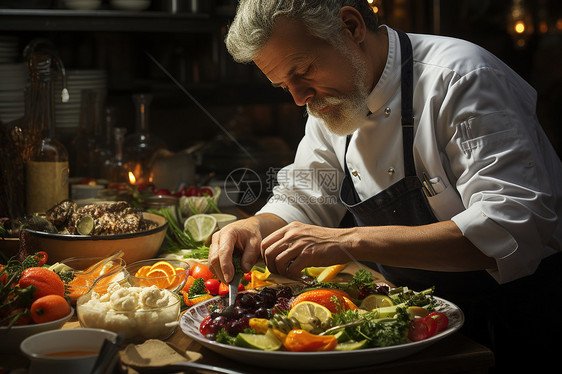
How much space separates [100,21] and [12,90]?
0.53 meters

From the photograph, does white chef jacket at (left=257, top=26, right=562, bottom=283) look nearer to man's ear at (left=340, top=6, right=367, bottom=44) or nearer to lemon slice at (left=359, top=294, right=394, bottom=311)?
man's ear at (left=340, top=6, right=367, bottom=44)

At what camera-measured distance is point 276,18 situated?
1.77 m

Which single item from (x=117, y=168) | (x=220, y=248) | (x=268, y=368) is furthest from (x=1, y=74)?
(x=268, y=368)

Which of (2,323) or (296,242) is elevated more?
(296,242)

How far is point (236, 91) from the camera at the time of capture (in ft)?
12.9

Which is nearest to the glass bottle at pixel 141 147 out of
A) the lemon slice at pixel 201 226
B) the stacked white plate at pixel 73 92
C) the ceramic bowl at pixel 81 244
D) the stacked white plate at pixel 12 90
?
the stacked white plate at pixel 73 92

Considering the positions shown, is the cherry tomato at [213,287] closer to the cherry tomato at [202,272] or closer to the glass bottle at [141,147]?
the cherry tomato at [202,272]

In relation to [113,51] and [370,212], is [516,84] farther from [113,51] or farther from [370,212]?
[113,51]

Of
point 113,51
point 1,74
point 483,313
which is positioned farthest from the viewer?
point 113,51

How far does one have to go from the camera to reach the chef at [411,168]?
1.63 metres

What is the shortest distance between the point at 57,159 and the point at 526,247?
174 centimetres

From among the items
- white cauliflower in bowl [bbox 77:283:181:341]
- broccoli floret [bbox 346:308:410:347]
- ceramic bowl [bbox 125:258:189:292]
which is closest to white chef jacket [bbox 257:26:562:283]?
broccoli floret [bbox 346:308:410:347]

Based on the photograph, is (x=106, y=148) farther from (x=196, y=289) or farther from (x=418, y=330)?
(x=418, y=330)

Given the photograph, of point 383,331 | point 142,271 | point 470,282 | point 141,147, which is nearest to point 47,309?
point 142,271
